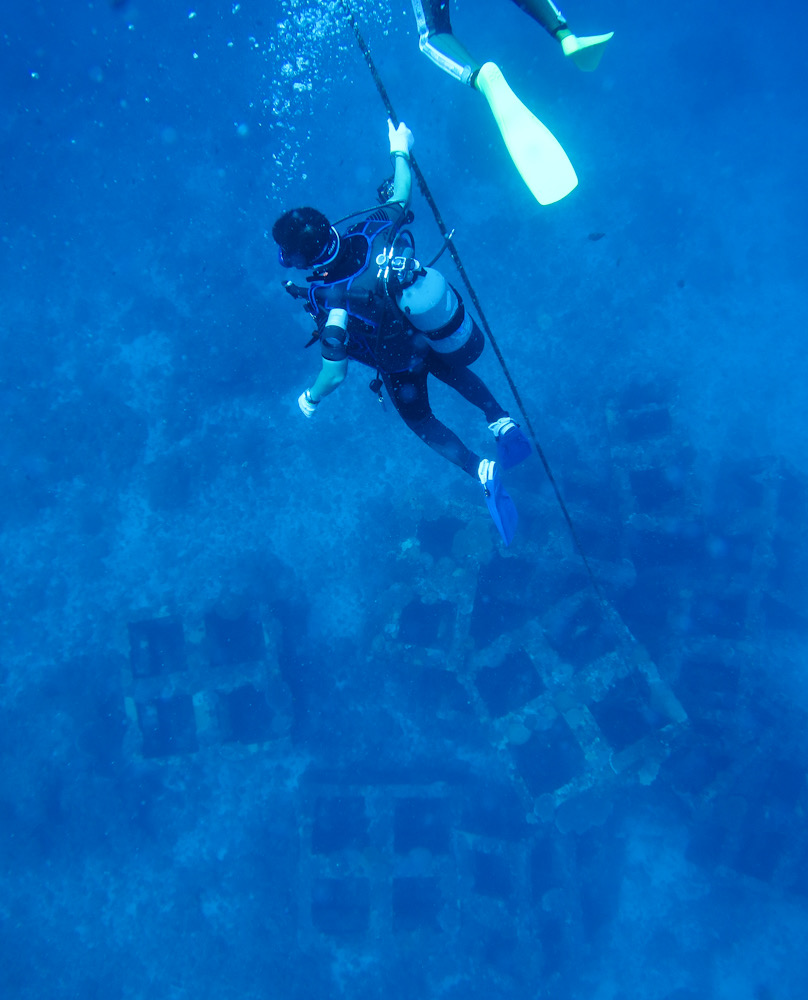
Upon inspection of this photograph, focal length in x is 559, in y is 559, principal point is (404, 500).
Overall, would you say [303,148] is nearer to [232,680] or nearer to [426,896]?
[232,680]

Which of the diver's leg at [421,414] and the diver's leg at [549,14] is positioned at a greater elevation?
the diver's leg at [549,14]

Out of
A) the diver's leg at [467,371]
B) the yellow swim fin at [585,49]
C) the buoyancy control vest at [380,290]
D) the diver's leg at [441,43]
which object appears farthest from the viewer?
the diver's leg at [467,371]

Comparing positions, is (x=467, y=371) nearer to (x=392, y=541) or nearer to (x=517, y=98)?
(x=517, y=98)

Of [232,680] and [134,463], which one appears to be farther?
[134,463]

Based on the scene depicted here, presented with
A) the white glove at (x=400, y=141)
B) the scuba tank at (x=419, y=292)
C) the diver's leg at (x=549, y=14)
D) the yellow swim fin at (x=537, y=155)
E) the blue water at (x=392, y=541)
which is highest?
the diver's leg at (x=549, y=14)

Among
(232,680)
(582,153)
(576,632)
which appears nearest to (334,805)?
(232,680)

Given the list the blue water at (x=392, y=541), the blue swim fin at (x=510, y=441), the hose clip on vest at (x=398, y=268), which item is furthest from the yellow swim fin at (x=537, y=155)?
the blue water at (x=392, y=541)

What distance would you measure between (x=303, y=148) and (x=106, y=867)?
9.67 m

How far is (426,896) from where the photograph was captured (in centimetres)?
667

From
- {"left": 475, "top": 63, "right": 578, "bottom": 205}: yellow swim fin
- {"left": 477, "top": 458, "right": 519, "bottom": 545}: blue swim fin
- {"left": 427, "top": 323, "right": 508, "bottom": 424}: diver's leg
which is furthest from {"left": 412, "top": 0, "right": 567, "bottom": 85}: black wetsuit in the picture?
{"left": 477, "top": 458, "right": 519, "bottom": 545}: blue swim fin

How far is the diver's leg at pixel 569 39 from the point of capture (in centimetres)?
374

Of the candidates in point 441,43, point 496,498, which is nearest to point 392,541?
point 496,498

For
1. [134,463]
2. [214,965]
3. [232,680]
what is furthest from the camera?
[134,463]

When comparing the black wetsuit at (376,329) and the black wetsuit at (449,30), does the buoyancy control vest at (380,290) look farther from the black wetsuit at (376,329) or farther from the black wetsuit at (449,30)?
the black wetsuit at (449,30)
